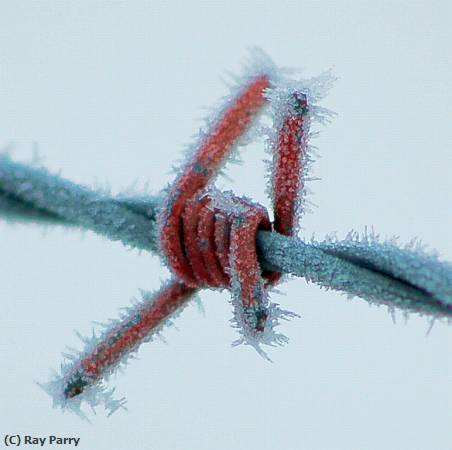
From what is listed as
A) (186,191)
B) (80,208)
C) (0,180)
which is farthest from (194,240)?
(0,180)

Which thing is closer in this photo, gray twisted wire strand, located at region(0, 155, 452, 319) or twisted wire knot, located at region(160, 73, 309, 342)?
gray twisted wire strand, located at region(0, 155, 452, 319)

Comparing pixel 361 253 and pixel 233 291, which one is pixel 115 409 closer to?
pixel 233 291

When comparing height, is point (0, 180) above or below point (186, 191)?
below

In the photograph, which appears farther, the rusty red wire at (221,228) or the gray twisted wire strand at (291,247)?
the rusty red wire at (221,228)

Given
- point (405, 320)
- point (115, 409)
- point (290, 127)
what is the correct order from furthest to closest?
point (115, 409) < point (290, 127) < point (405, 320)

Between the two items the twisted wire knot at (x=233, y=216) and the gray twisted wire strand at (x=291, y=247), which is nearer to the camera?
the gray twisted wire strand at (x=291, y=247)

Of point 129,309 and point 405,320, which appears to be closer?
point 405,320

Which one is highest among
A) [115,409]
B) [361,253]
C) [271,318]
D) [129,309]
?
[361,253]
